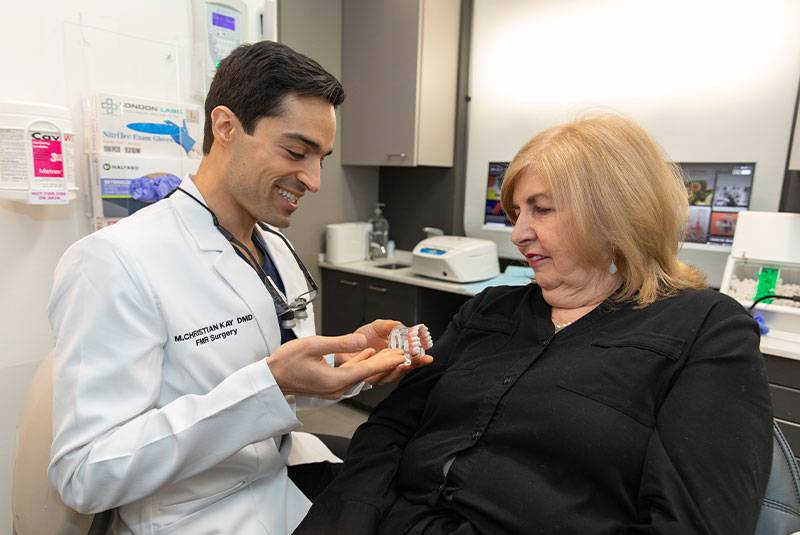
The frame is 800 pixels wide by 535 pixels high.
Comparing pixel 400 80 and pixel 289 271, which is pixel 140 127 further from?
pixel 400 80

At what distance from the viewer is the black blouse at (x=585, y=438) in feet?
2.78

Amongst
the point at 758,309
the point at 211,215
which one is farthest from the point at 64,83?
the point at 758,309

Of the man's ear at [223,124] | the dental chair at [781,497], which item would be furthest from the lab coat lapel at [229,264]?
the dental chair at [781,497]

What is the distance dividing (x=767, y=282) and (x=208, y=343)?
223 cm

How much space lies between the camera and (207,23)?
2352 mm

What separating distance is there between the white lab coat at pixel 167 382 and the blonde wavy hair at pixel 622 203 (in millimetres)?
752

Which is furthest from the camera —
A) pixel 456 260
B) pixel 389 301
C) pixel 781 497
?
pixel 389 301

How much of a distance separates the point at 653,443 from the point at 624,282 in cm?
40

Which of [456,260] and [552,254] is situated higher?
[552,254]

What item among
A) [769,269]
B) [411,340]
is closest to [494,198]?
[769,269]

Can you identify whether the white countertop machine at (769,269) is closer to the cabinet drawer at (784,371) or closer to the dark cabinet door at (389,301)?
the cabinet drawer at (784,371)

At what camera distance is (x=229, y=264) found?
1.13 meters

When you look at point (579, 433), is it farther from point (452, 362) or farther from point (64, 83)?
point (64, 83)

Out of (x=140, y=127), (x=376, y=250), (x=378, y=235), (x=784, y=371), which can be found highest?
(x=140, y=127)
